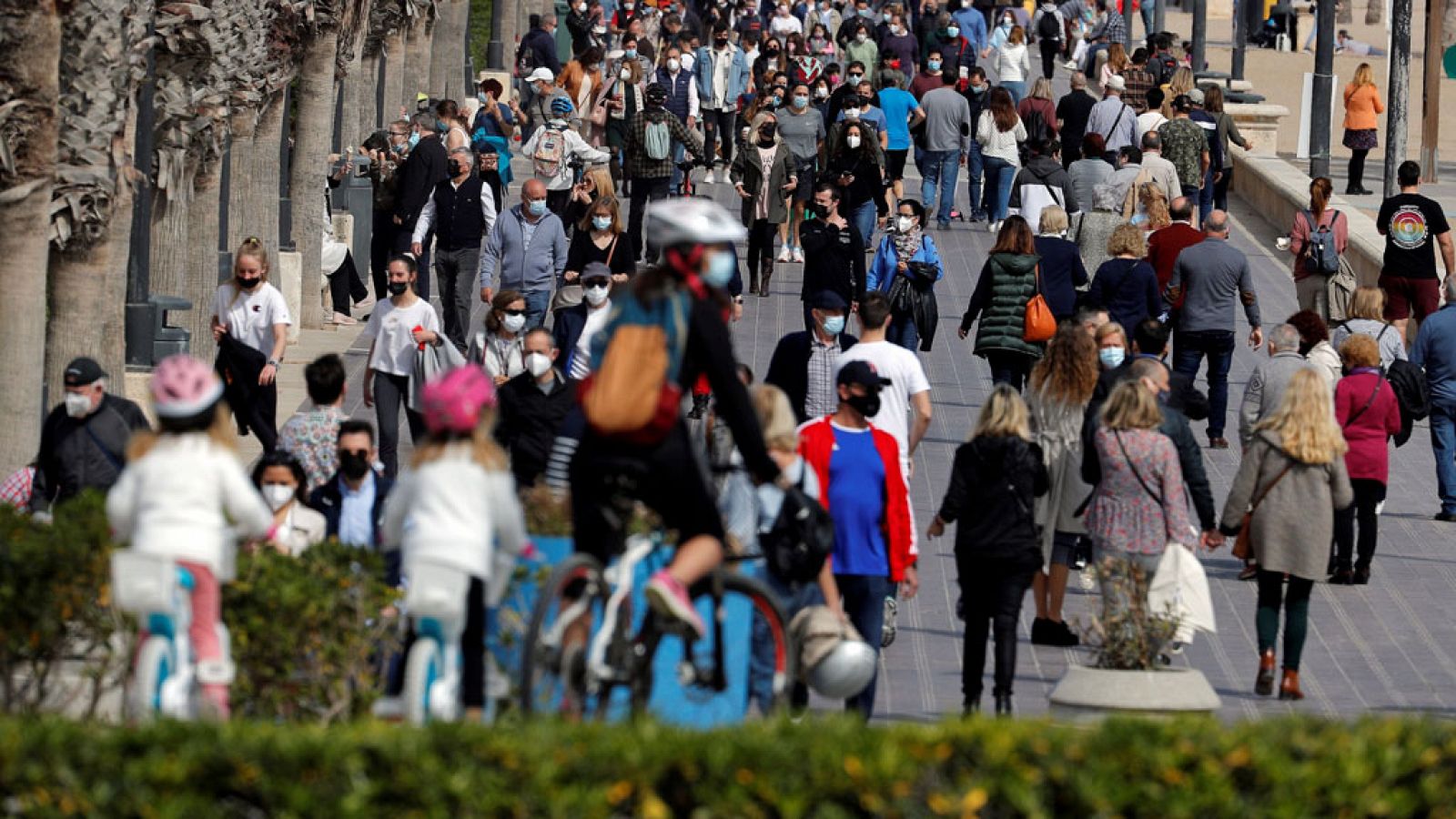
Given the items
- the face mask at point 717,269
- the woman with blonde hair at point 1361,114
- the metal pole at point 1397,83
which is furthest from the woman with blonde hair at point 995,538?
the woman with blonde hair at point 1361,114

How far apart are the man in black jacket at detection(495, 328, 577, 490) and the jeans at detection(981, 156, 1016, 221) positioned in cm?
1398

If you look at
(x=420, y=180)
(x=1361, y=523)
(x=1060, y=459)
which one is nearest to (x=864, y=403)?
(x=1060, y=459)

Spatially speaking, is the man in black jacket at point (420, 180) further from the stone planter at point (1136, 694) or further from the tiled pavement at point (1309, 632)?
the stone planter at point (1136, 694)

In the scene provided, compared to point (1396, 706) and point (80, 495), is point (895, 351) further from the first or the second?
point (80, 495)

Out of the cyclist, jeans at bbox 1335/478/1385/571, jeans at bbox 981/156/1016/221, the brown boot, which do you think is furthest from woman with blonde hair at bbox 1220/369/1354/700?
jeans at bbox 981/156/1016/221

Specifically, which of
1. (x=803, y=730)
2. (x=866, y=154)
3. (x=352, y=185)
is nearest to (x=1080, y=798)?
(x=803, y=730)

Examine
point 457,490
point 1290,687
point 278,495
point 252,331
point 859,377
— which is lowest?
point 1290,687

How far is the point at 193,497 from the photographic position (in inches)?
329

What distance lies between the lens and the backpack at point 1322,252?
2023cm

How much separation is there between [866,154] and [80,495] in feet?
49.2

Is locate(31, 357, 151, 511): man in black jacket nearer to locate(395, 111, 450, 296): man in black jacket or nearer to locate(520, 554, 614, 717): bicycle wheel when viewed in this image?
locate(520, 554, 614, 717): bicycle wheel

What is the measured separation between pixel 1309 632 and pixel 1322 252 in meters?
5.92

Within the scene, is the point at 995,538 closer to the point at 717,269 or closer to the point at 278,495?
the point at 278,495

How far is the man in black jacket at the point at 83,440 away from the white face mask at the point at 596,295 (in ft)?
14.8
